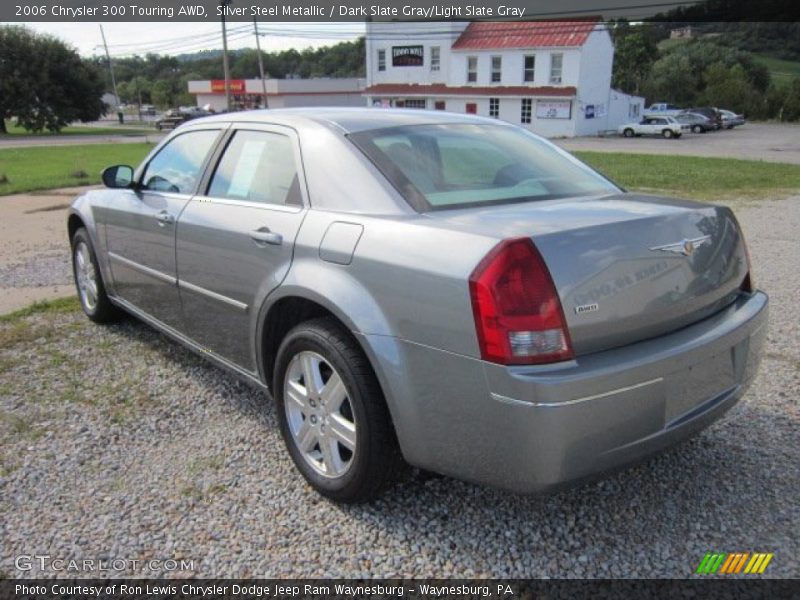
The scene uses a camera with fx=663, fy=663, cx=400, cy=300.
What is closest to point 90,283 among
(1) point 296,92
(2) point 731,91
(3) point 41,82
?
(3) point 41,82

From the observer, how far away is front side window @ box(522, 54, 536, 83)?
43406mm

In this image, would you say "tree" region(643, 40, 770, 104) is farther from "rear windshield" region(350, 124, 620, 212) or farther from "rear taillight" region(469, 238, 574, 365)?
"rear taillight" region(469, 238, 574, 365)

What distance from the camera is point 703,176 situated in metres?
16.5

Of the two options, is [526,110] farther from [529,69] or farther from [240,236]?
[240,236]

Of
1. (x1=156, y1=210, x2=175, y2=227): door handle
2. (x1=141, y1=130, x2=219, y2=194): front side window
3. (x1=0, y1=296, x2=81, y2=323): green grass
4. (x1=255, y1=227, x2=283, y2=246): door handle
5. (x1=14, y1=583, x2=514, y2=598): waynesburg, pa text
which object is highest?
(x1=141, y1=130, x2=219, y2=194): front side window

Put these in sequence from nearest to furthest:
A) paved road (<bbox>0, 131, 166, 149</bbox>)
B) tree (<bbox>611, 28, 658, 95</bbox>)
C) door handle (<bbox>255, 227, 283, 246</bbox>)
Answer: door handle (<bbox>255, 227, 283, 246</bbox>) < paved road (<bbox>0, 131, 166, 149</bbox>) < tree (<bbox>611, 28, 658, 95</bbox>)

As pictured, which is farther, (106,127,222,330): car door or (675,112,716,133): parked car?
(675,112,716,133): parked car

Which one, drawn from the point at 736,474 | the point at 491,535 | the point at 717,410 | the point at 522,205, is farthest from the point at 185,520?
the point at 736,474

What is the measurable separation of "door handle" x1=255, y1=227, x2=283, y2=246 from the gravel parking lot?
1057mm

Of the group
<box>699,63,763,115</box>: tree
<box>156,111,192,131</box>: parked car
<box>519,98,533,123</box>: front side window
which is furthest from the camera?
<box>699,63,763,115</box>: tree

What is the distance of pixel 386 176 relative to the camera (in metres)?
2.79

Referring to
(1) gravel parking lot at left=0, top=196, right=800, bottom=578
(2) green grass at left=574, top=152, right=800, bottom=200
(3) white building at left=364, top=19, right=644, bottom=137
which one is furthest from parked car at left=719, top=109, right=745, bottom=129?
(1) gravel parking lot at left=0, top=196, right=800, bottom=578

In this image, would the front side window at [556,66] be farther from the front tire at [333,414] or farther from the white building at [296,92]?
the front tire at [333,414]

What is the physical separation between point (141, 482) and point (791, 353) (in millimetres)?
4061
